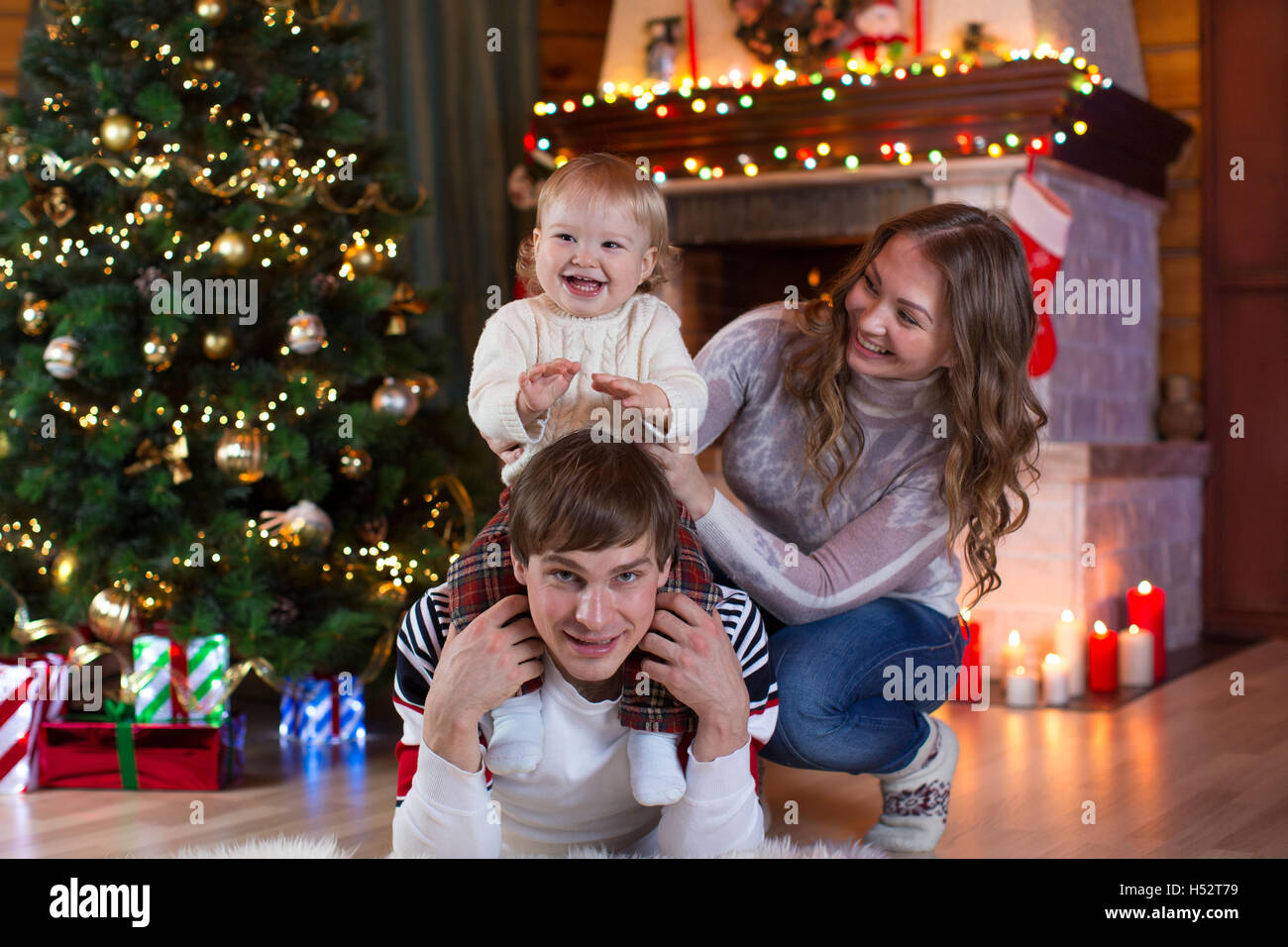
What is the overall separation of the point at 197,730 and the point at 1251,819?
5.88 feet

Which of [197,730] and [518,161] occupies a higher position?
[518,161]

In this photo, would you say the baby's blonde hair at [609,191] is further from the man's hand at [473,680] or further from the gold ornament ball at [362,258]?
the gold ornament ball at [362,258]

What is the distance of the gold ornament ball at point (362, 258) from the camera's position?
2924 millimetres

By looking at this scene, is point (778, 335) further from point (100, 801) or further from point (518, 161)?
point (518, 161)

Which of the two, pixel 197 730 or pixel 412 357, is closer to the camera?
pixel 197 730

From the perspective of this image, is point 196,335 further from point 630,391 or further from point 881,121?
point 881,121

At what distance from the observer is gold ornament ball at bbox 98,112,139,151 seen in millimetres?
2705

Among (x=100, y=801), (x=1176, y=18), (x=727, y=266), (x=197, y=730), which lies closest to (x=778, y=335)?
(x=197, y=730)

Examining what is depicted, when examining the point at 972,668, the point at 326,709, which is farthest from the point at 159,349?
the point at 972,668

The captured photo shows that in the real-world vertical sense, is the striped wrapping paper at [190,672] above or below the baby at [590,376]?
below

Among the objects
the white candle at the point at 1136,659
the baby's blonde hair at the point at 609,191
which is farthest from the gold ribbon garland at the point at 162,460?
the white candle at the point at 1136,659

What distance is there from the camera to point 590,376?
1860mm

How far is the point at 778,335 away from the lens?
7.38 ft

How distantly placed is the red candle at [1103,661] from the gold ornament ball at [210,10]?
2.43 metres
